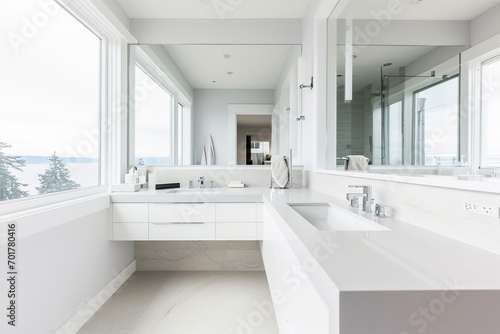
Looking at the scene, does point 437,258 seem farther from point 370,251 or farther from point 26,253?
point 26,253

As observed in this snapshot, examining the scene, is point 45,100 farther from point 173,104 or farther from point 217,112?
point 217,112

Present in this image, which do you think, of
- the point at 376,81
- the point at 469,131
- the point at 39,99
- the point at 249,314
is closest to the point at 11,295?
the point at 39,99

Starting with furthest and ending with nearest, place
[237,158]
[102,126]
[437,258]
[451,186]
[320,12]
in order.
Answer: [237,158] < [102,126] < [320,12] < [451,186] < [437,258]

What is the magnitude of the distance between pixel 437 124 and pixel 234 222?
1.48 metres

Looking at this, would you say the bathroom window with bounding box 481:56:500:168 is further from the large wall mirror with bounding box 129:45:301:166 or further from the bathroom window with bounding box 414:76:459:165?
the large wall mirror with bounding box 129:45:301:166

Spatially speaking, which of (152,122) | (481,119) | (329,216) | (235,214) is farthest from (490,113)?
(152,122)

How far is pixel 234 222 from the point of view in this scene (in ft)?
7.04

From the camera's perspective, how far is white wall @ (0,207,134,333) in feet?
4.40

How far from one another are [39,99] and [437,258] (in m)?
1.96

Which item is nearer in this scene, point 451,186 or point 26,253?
point 451,186

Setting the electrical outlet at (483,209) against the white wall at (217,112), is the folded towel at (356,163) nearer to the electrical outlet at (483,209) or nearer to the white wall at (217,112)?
the electrical outlet at (483,209)

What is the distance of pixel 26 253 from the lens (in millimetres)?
1346

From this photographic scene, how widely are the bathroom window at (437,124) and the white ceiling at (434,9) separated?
0.71 ft

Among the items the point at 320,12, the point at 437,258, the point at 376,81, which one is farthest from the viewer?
the point at 320,12
